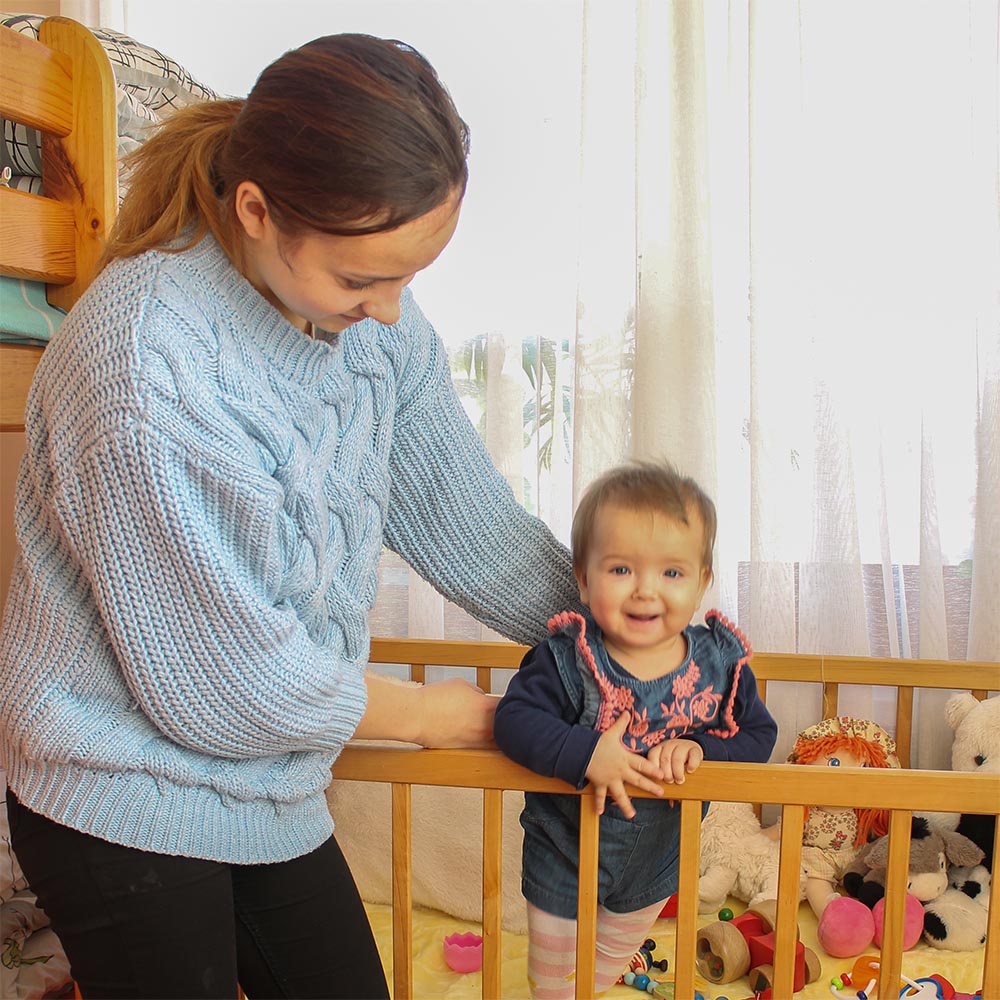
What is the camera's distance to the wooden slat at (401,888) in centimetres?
116

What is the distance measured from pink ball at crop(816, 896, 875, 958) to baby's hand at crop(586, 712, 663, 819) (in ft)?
2.38

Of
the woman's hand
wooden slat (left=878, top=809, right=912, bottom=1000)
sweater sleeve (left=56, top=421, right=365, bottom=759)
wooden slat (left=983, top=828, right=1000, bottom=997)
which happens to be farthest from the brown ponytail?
wooden slat (left=983, top=828, right=1000, bottom=997)

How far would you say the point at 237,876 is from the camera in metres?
1.00

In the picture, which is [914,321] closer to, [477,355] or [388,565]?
[477,355]

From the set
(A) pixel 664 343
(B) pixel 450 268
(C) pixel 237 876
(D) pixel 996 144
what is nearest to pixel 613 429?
(A) pixel 664 343

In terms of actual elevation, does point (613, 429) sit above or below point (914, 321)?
below

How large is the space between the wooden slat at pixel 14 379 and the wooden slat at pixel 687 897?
0.97 meters

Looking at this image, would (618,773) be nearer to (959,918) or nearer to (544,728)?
(544,728)

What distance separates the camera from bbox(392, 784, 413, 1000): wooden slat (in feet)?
3.81

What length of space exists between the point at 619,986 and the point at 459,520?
0.83 metres

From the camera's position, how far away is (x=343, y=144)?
0.82 meters

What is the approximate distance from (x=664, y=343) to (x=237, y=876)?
117 centimetres

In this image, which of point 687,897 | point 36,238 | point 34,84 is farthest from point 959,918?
point 34,84

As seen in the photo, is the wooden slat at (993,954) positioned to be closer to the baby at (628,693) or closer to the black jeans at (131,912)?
the baby at (628,693)
